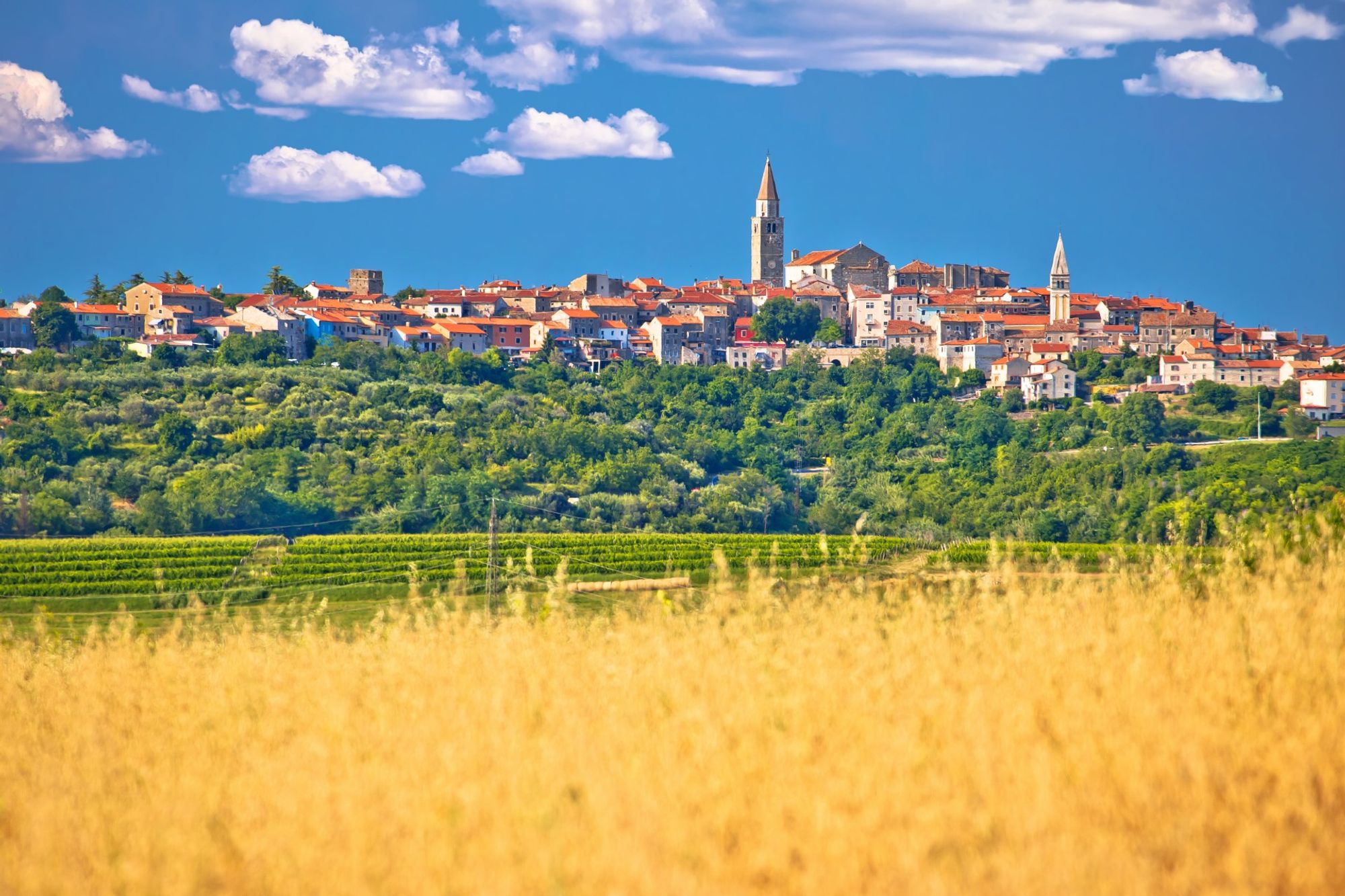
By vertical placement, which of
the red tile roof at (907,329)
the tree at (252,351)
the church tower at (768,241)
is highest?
the church tower at (768,241)

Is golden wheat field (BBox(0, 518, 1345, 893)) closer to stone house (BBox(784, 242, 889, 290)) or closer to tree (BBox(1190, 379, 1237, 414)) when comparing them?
tree (BBox(1190, 379, 1237, 414))

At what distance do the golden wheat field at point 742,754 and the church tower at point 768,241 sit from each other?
8309cm

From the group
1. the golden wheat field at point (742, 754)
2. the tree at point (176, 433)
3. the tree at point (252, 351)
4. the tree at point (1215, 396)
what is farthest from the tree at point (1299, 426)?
the golden wheat field at point (742, 754)

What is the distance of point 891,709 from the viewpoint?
14.8 feet

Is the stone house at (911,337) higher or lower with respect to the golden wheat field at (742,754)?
higher

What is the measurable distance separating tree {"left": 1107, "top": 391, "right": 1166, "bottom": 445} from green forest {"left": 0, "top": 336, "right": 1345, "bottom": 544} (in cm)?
12

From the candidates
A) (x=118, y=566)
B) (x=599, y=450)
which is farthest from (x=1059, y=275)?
(x=118, y=566)

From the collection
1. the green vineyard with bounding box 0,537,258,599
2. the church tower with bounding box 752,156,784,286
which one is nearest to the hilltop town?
the church tower with bounding box 752,156,784,286

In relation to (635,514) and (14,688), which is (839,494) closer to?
(635,514)

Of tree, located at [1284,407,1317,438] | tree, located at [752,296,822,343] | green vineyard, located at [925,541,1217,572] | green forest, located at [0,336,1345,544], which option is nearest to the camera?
green vineyard, located at [925,541,1217,572]

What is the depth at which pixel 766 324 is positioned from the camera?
235ft

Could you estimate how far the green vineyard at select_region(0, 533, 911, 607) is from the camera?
26812 mm

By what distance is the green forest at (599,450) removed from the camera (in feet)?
134

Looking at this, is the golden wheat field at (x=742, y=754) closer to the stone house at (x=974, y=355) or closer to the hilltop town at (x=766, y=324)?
the hilltop town at (x=766, y=324)
